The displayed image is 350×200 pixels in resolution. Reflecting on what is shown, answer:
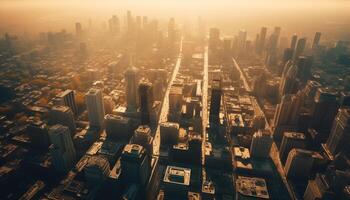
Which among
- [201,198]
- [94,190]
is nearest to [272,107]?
[201,198]

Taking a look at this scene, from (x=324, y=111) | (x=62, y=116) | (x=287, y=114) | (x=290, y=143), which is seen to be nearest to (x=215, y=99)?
(x=287, y=114)

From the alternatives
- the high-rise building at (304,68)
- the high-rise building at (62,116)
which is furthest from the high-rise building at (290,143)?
the high-rise building at (304,68)

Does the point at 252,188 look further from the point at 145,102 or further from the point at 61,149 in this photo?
the point at 61,149

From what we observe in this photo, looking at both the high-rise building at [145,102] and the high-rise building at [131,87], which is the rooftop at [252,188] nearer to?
the high-rise building at [145,102]

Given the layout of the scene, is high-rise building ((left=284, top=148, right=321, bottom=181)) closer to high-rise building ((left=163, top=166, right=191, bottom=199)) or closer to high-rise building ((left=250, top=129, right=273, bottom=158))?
high-rise building ((left=250, top=129, right=273, bottom=158))

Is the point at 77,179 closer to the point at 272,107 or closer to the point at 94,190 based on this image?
the point at 94,190

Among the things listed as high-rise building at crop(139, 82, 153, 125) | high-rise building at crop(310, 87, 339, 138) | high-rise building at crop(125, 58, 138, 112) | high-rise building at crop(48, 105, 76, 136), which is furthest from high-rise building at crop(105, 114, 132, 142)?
high-rise building at crop(310, 87, 339, 138)
